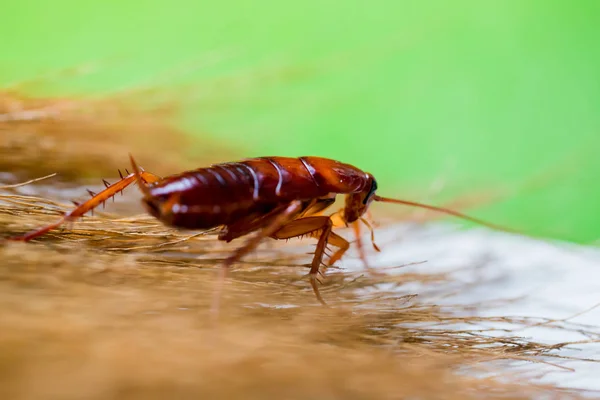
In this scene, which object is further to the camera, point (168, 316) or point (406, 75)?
point (406, 75)

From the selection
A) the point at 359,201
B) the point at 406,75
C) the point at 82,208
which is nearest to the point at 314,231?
the point at 359,201

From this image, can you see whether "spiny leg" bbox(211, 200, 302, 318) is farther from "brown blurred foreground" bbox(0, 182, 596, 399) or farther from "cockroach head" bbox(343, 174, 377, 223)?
"cockroach head" bbox(343, 174, 377, 223)

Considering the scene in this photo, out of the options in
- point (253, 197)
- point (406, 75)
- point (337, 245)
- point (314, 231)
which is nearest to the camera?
point (253, 197)

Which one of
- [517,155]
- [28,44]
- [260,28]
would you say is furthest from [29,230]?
[517,155]

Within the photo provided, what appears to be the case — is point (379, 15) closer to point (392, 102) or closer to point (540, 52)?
point (392, 102)

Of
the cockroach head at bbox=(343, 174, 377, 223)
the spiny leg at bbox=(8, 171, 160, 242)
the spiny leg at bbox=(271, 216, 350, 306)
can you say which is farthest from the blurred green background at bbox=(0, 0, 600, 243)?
the spiny leg at bbox=(8, 171, 160, 242)

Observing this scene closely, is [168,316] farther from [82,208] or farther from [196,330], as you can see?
[82,208]

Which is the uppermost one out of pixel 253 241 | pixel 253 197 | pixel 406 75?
pixel 406 75

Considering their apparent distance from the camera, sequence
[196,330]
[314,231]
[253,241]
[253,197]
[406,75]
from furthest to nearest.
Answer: [406,75] < [314,231] < [253,197] < [253,241] < [196,330]
